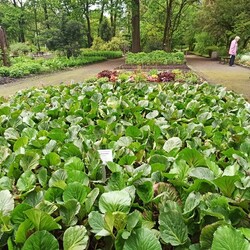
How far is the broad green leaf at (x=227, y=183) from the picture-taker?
4.11ft

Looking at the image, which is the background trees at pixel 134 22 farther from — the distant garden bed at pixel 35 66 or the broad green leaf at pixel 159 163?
the broad green leaf at pixel 159 163

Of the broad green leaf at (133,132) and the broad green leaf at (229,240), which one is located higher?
the broad green leaf at (229,240)

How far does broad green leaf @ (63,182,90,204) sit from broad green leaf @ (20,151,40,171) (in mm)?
440

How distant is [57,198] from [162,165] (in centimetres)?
51

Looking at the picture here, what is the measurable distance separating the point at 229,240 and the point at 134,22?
2349cm

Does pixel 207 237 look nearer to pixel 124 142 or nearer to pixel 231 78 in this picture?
pixel 124 142

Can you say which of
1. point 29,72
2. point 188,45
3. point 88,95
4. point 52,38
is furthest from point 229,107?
point 188,45

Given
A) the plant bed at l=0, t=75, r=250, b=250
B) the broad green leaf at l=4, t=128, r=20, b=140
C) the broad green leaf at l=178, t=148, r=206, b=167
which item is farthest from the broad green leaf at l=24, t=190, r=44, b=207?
the broad green leaf at l=4, t=128, r=20, b=140

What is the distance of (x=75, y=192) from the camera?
4.18ft

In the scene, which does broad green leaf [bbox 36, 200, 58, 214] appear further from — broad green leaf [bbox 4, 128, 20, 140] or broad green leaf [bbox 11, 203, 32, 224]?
broad green leaf [bbox 4, 128, 20, 140]

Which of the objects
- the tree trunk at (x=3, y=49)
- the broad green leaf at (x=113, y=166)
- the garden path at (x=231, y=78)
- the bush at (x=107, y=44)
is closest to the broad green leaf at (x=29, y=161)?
the broad green leaf at (x=113, y=166)

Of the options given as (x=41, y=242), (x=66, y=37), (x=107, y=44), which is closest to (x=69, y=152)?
(x=41, y=242)

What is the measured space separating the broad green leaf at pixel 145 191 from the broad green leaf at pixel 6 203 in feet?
1.64

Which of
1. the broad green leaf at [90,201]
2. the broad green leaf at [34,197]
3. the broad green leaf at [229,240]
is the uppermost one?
the broad green leaf at [229,240]
